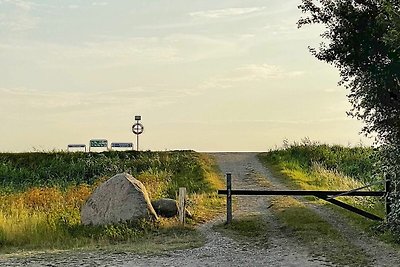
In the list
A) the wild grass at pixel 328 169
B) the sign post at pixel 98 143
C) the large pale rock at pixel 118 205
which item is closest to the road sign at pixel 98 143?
the sign post at pixel 98 143

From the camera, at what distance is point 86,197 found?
19.9 m

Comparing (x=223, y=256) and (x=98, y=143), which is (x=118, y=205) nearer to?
(x=223, y=256)

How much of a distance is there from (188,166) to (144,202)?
15128mm

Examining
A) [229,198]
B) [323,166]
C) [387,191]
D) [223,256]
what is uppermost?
[323,166]

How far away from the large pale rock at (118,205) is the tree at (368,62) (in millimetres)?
4922

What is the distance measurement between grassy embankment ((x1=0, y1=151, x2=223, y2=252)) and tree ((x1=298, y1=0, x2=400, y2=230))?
4.27 m

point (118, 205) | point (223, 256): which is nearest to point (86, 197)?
point (118, 205)

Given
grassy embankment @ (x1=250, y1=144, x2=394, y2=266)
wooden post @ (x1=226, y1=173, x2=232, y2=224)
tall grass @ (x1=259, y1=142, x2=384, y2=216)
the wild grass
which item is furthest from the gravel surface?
tall grass @ (x1=259, y1=142, x2=384, y2=216)

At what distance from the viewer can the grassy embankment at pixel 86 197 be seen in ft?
48.3

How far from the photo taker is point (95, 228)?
51.0 feet

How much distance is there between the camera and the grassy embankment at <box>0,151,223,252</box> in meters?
14.7

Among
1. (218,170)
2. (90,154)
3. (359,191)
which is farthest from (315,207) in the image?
(90,154)

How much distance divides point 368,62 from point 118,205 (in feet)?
20.4

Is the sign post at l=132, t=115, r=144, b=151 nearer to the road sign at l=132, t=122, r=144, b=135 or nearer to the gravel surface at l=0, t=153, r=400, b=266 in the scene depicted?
the road sign at l=132, t=122, r=144, b=135
